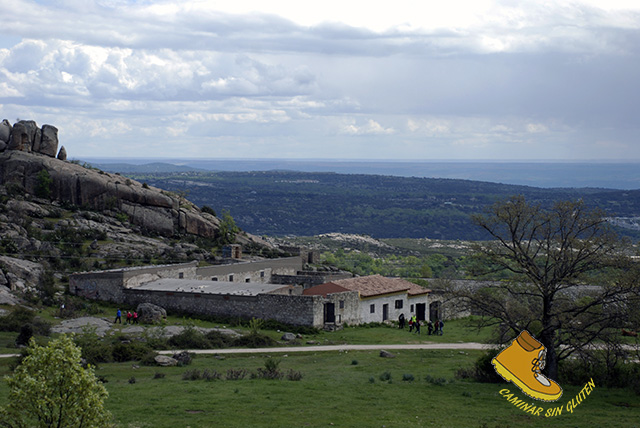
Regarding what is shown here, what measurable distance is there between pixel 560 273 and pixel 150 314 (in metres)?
25.9

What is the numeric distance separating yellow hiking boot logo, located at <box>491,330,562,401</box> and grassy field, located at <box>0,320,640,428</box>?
5.09ft

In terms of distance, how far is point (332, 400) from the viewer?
2464 cm

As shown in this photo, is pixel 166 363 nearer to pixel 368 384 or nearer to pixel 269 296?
pixel 368 384

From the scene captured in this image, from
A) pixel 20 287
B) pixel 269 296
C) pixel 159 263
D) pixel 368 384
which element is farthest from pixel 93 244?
pixel 368 384

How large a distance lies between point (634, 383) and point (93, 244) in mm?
45768

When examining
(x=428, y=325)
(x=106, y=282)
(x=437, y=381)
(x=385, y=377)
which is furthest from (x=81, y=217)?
(x=437, y=381)

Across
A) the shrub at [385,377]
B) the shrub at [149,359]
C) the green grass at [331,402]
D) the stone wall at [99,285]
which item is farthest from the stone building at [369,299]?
the shrub at [385,377]

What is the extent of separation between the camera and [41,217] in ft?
216

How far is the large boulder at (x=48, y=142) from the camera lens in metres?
76.6

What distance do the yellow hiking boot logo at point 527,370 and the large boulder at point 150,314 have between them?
26273 mm

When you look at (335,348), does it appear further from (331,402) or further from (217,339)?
(331,402)

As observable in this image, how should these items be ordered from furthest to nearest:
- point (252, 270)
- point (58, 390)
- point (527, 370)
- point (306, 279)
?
point (252, 270) → point (306, 279) → point (527, 370) → point (58, 390)

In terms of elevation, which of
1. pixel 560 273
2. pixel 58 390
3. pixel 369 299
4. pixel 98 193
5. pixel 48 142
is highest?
pixel 48 142

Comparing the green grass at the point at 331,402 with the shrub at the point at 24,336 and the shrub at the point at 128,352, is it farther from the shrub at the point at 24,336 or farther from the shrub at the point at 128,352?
the shrub at the point at 24,336
